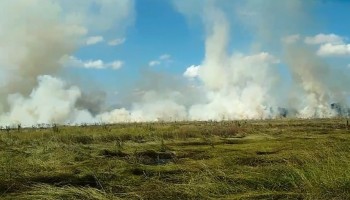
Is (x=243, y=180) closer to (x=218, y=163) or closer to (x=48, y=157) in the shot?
(x=218, y=163)

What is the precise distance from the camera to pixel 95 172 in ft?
48.4

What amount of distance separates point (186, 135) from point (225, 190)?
3315 cm

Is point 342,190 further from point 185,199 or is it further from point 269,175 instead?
point 185,199

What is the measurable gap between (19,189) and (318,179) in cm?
757

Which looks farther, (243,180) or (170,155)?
(170,155)

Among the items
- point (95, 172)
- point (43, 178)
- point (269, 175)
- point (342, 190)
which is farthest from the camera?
point (95, 172)

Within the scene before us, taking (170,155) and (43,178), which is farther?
(170,155)

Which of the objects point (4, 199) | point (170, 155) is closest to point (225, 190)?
point (4, 199)

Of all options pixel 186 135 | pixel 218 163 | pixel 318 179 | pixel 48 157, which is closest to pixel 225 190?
pixel 318 179

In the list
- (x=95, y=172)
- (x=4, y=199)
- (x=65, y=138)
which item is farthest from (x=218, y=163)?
(x=65, y=138)

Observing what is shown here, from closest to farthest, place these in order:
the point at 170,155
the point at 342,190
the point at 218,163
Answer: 1. the point at 342,190
2. the point at 218,163
3. the point at 170,155

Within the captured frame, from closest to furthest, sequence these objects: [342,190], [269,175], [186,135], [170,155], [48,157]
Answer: [342,190] → [269,175] → [48,157] → [170,155] → [186,135]

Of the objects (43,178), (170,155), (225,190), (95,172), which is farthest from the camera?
(170,155)

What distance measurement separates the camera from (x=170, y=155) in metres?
25.5
